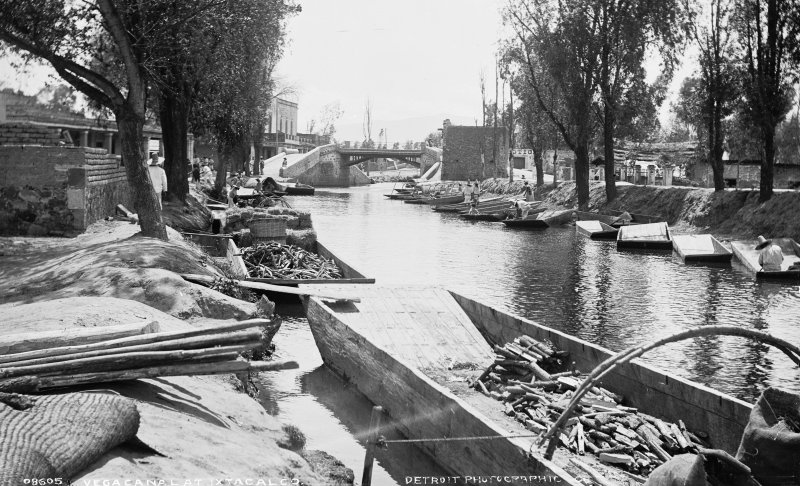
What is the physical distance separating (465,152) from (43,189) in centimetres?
7904

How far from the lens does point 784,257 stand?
27844mm

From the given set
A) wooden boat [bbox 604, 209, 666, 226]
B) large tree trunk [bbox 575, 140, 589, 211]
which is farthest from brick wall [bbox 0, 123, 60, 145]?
large tree trunk [bbox 575, 140, 589, 211]

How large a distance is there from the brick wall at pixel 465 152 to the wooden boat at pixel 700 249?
202ft

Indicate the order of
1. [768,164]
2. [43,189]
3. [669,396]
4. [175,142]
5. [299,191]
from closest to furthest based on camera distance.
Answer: [669,396] < [43,189] < [175,142] < [768,164] < [299,191]

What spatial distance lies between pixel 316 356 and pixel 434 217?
39.0 meters

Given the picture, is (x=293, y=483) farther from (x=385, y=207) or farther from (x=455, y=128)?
(x=455, y=128)

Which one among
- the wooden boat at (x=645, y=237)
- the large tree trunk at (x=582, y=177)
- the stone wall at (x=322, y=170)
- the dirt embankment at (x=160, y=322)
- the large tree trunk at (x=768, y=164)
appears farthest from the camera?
the stone wall at (x=322, y=170)

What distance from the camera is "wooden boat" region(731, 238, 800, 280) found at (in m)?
24.6

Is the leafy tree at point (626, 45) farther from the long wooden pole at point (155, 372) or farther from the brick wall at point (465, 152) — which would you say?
the brick wall at point (465, 152)

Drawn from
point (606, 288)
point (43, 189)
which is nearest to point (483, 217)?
point (606, 288)

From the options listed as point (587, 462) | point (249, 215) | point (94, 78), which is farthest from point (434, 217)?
point (587, 462)

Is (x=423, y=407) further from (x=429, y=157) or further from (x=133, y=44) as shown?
(x=429, y=157)

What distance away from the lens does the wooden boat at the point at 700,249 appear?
29422 millimetres

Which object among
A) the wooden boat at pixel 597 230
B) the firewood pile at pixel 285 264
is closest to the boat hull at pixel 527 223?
the wooden boat at pixel 597 230
